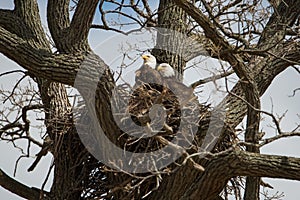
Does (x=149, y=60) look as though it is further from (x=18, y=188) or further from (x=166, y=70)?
(x=18, y=188)

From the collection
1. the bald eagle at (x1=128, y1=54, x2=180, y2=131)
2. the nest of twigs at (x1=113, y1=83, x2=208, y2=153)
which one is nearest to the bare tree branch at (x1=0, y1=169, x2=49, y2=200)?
the nest of twigs at (x1=113, y1=83, x2=208, y2=153)

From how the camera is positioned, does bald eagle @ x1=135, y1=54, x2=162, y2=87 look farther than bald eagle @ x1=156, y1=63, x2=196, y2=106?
Yes

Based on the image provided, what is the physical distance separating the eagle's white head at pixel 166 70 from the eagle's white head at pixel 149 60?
70mm

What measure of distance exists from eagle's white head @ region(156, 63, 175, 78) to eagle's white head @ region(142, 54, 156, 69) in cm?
7

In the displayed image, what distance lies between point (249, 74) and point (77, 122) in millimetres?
1768

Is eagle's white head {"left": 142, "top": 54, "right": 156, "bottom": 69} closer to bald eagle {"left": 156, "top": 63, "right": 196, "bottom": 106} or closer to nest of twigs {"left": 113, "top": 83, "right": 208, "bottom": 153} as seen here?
bald eagle {"left": 156, "top": 63, "right": 196, "bottom": 106}

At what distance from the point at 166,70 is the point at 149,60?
0.24 metres

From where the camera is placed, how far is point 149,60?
6555mm

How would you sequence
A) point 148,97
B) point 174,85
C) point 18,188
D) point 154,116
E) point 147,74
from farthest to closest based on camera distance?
1. point 18,188
2. point 147,74
3. point 174,85
4. point 148,97
5. point 154,116

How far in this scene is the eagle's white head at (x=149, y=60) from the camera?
21.3ft

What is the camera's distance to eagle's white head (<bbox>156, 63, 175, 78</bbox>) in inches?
250

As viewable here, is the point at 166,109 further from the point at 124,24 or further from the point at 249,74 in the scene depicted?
the point at 124,24

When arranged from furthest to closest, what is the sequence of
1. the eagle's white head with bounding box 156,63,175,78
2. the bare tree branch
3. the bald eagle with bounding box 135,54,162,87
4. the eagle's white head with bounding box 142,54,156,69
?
1. the bare tree branch
2. the eagle's white head with bounding box 142,54,156,69
3. the eagle's white head with bounding box 156,63,175,78
4. the bald eagle with bounding box 135,54,162,87

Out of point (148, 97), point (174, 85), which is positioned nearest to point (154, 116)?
point (148, 97)
